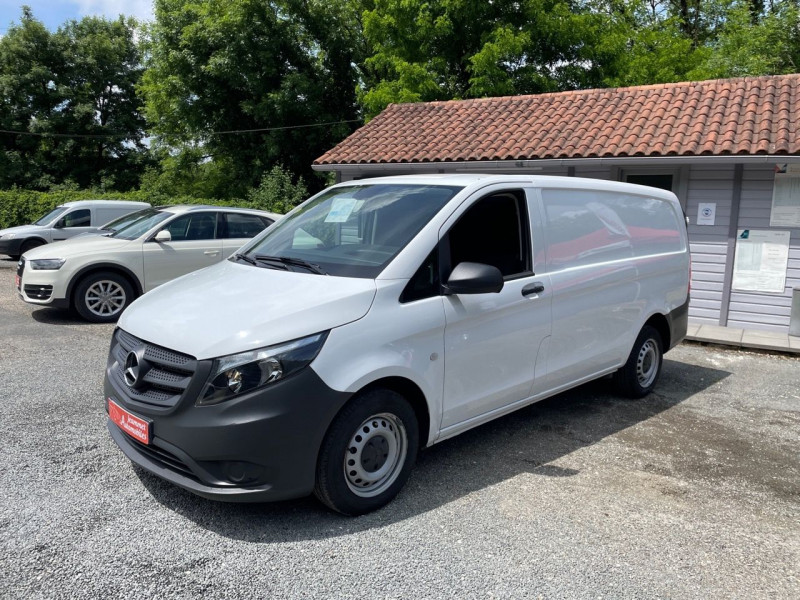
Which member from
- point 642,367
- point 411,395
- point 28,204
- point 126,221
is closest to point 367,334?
point 411,395

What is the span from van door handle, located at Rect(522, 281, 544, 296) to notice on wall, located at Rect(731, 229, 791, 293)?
6.58 m

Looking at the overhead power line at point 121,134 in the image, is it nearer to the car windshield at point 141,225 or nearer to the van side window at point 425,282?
the car windshield at point 141,225

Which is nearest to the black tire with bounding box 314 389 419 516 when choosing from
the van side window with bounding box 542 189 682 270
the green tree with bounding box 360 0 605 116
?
the van side window with bounding box 542 189 682 270

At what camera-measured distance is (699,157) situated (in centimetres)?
930

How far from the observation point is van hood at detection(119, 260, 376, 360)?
320 cm

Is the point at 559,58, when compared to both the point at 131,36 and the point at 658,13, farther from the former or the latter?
the point at 131,36

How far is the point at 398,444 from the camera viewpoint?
368 cm

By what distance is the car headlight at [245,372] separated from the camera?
10.2ft

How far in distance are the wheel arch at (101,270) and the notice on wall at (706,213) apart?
27.2 feet

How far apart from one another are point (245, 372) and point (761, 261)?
876 cm

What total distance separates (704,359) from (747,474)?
3.79 metres

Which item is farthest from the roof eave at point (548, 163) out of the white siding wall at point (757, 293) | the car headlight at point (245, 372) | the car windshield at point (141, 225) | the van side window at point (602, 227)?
the car headlight at point (245, 372)

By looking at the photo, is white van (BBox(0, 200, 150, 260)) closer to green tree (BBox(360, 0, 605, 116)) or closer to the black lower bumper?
green tree (BBox(360, 0, 605, 116))

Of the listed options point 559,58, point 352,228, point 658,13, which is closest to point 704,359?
point 352,228
